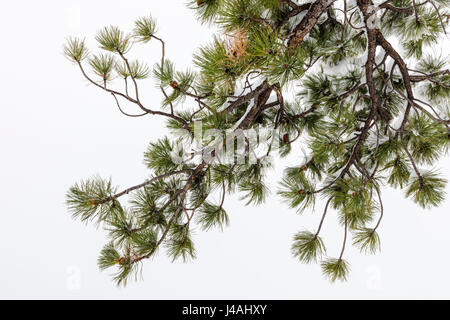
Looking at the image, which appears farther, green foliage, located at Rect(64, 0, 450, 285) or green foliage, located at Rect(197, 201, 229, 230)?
green foliage, located at Rect(197, 201, 229, 230)

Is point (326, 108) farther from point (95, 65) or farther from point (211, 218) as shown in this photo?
point (95, 65)

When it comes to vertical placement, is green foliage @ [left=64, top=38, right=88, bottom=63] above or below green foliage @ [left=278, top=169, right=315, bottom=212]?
above

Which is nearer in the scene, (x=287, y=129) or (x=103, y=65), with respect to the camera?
(x=103, y=65)

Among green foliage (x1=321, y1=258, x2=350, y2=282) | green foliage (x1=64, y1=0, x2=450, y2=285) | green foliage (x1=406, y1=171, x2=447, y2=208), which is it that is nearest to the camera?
green foliage (x1=64, y1=0, x2=450, y2=285)

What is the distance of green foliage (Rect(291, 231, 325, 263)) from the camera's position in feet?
3.48

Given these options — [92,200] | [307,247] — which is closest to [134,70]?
[92,200]

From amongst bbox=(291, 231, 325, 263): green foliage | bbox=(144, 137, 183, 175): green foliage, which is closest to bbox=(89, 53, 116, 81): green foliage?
bbox=(144, 137, 183, 175): green foliage

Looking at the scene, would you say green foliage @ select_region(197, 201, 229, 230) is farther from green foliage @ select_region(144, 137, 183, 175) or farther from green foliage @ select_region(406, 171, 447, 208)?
green foliage @ select_region(406, 171, 447, 208)

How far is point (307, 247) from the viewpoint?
1.06 metres

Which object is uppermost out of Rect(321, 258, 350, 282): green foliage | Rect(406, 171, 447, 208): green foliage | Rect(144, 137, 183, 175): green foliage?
Rect(144, 137, 183, 175): green foliage

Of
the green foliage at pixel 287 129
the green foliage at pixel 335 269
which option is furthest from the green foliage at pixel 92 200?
the green foliage at pixel 335 269

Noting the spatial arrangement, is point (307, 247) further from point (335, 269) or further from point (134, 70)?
point (134, 70)

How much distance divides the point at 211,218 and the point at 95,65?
1.69 feet

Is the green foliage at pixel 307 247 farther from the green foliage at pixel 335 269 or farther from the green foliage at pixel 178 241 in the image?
the green foliage at pixel 178 241
